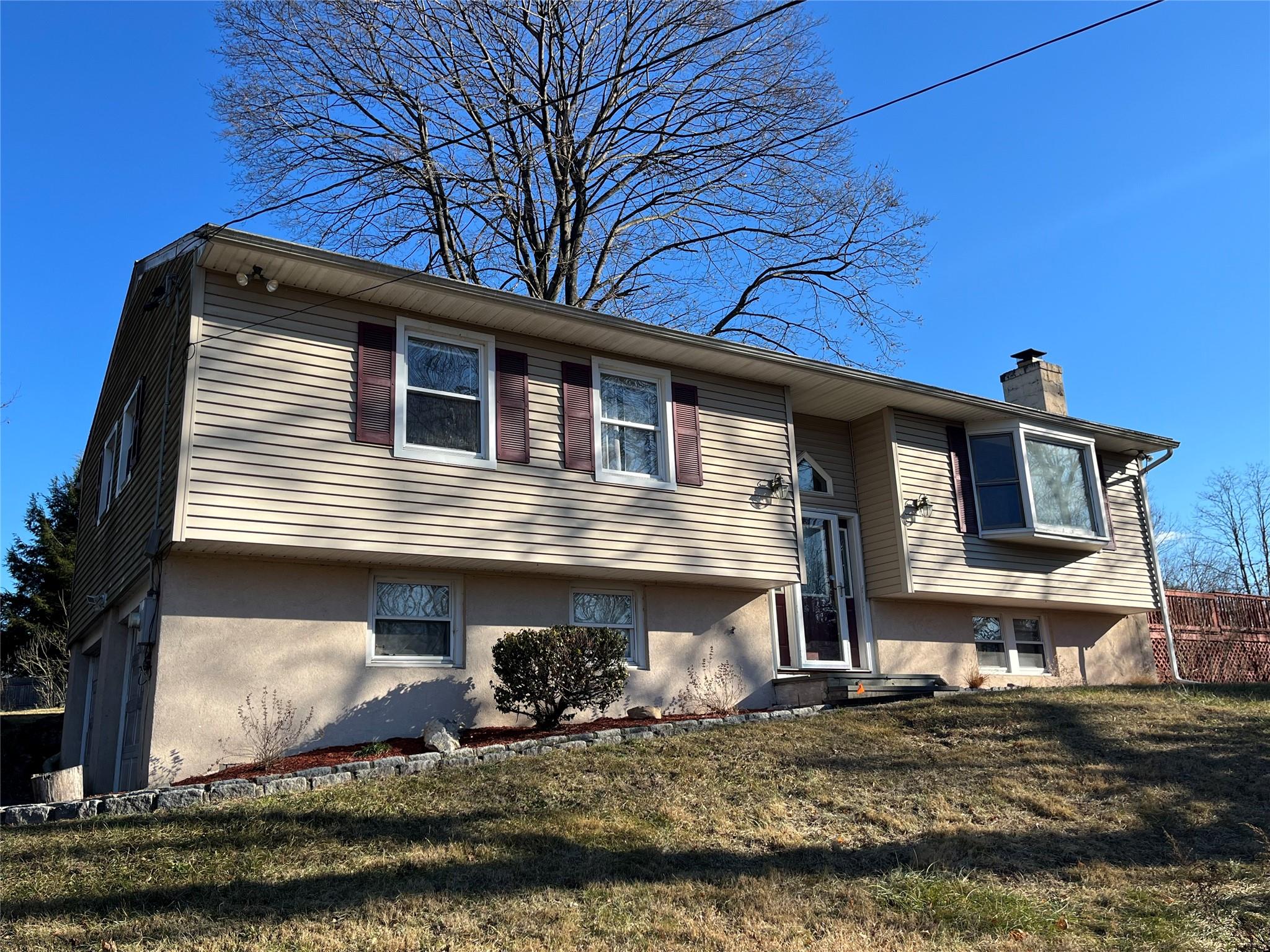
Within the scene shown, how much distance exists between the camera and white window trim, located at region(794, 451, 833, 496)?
14742mm

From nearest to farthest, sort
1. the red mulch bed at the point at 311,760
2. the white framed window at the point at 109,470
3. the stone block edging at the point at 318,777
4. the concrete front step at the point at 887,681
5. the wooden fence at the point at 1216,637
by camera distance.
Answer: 1. the stone block edging at the point at 318,777
2. the red mulch bed at the point at 311,760
3. the concrete front step at the point at 887,681
4. the white framed window at the point at 109,470
5. the wooden fence at the point at 1216,637

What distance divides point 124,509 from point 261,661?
3.14 meters

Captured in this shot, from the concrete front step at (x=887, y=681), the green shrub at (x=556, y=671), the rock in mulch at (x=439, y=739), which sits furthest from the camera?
the concrete front step at (x=887, y=681)

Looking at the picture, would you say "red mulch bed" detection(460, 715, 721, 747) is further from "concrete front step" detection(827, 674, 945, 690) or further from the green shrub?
"concrete front step" detection(827, 674, 945, 690)

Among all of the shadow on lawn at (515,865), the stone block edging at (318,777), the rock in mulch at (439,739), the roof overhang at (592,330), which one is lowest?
the shadow on lawn at (515,865)

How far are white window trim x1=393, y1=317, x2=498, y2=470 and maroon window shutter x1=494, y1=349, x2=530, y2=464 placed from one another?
0.08 metres

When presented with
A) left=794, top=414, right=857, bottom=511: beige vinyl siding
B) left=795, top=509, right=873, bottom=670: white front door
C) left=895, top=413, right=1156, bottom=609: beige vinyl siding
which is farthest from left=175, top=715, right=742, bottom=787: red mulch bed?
left=895, top=413, right=1156, bottom=609: beige vinyl siding

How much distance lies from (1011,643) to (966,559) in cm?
214

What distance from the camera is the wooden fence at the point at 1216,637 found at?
18547 millimetres

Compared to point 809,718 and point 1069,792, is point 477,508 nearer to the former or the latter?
point 809,718

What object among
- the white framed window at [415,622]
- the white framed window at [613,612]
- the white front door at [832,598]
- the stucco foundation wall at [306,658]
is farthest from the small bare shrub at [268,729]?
the white front door at [832,598]

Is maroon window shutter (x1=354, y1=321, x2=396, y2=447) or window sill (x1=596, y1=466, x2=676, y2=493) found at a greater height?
maroon window shutter (x1=354, y1=321, x2=396, y2=447)

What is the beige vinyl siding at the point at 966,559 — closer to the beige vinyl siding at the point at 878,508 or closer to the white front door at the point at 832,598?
the beige vinyl siding at the point at 878,508

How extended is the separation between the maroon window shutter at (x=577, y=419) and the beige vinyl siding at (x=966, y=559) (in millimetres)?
4967
